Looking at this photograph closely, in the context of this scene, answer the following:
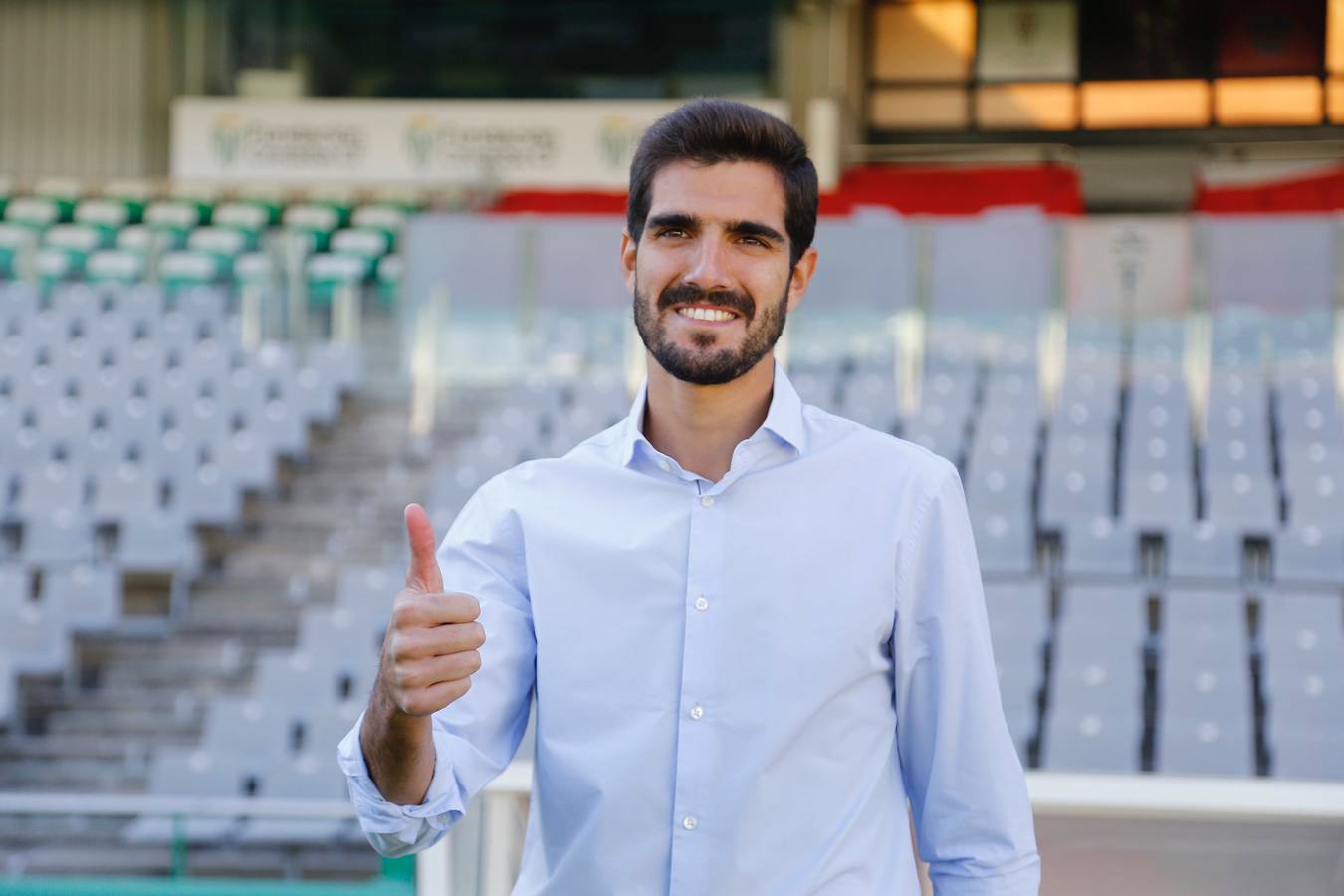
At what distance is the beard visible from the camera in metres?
1.54

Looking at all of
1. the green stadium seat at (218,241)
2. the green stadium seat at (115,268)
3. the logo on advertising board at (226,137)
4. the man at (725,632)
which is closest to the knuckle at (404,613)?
the man at (725,632)

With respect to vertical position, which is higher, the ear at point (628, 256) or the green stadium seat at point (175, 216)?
the green stadium seat at point (175, 216)

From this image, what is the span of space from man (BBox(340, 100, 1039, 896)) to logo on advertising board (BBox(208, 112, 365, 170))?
15.3m

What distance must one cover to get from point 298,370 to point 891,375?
3420mm

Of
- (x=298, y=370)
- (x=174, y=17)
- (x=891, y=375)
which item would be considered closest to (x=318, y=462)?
(x=298, y=370)

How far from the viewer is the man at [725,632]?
1480 millimetres

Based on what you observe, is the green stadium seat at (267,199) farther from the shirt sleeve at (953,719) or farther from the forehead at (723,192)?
the shirt sleeve at (953,719)

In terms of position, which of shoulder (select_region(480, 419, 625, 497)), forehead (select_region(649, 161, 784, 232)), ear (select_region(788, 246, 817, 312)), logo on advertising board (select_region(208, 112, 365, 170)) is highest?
logo on advertising board (select_region(208, 112, 365, 170))

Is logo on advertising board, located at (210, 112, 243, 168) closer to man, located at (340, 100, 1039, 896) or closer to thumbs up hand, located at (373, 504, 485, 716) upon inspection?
man, located at (340, 100, 1039, 896)

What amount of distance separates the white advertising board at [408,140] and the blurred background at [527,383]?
0.13 ft

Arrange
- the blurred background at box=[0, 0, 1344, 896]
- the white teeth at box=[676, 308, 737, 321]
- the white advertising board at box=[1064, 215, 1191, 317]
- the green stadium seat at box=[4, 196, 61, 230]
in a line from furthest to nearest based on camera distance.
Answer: the green stadium seat at box=[4, 196, 61, 230] → the white advertising board at box=[1064, 215, 1191, 317] → the blurred background at box=[0, 0, 1344, 896] → the white teeth at box=[676, 308, 737, 321]

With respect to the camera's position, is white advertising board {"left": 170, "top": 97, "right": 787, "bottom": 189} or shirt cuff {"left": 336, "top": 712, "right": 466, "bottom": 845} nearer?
shirt cuff {"left": 336, "top": 712, "right": 466, "bottom": 845}

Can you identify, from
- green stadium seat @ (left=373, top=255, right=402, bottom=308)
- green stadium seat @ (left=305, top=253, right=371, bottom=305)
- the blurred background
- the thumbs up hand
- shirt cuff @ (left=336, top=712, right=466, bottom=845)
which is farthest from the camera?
green stadium seat @ (left=305, top=253, right=371, bottom=305)

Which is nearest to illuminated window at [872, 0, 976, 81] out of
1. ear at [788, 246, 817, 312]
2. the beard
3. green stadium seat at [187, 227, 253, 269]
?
green stadium seat at [187, 227, 253, 269]
